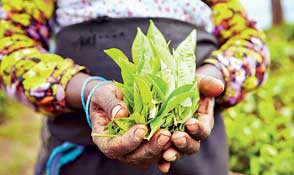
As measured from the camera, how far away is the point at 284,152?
9.55 feet

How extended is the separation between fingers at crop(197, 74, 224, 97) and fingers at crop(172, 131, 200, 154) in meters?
0.15

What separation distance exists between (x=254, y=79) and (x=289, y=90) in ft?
7.70

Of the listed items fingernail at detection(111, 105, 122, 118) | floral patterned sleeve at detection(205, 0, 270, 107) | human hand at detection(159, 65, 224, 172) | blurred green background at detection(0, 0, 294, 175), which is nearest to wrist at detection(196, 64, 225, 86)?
floral patterned sleeve at detection(205, 0, 270, 107)

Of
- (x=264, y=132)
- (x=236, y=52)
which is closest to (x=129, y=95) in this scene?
(x=236, y=52)

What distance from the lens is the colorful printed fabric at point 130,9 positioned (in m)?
1.56

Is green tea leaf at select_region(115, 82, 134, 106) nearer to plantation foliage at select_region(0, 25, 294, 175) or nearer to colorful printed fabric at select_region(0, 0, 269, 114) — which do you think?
colorful printed fabric at select_region(0, 0, 269, 114)

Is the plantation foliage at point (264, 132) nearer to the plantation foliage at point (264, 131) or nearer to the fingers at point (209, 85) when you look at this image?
the plantation foliage at point (264, 131)

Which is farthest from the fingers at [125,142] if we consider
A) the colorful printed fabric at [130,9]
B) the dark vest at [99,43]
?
the colorful printed fabric at [130,9]

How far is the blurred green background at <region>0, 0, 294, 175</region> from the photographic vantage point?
2.89m

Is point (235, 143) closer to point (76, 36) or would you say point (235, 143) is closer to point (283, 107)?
point (283, 107)

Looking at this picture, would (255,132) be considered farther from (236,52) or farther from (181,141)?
(181,141)

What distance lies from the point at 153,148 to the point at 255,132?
2065mm

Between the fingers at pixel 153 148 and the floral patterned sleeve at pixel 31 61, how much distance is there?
379 mm

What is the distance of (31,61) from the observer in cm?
154
